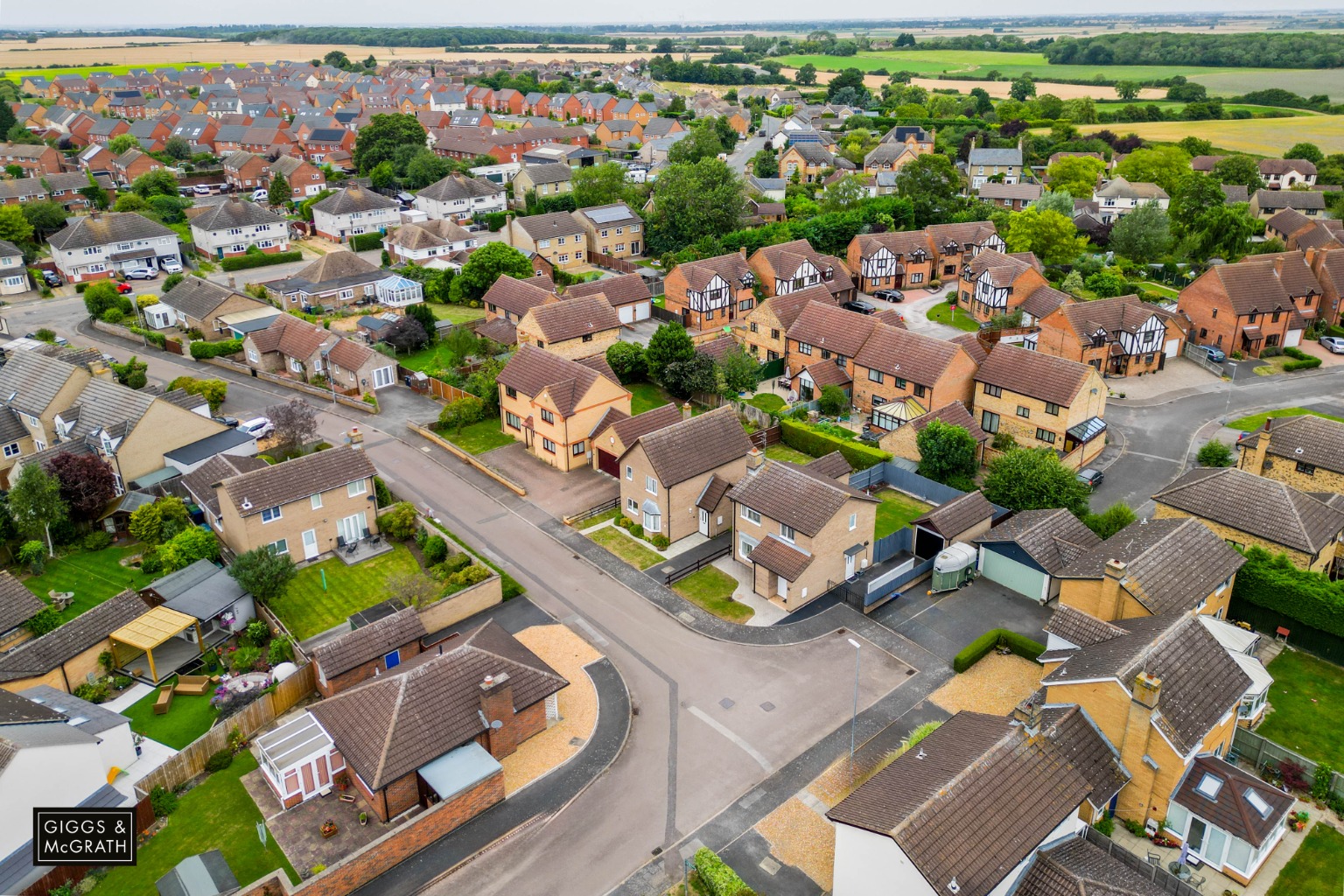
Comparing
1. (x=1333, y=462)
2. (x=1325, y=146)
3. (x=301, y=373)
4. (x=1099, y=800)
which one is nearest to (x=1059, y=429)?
(x=1333, y=462)

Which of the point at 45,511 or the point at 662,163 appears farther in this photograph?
the point at 662,163

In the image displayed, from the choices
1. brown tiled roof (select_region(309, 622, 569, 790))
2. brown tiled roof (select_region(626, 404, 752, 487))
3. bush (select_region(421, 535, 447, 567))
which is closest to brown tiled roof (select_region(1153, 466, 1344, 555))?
brown tiled roof (select_region(626, 404, 752, 487))

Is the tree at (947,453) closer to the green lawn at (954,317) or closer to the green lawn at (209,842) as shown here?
the green lawn at (954,317)

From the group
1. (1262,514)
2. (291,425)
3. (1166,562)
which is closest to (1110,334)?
(1262,514)

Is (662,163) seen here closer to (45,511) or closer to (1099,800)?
(45,511)

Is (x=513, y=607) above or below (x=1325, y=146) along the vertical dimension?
below

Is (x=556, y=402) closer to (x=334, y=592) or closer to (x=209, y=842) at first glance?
(x=334, y=592)
